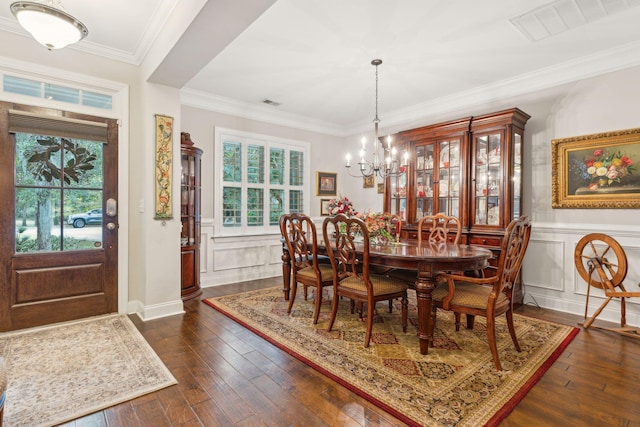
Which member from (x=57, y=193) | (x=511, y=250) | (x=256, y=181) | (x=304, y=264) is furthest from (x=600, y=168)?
(x=57, y=193)

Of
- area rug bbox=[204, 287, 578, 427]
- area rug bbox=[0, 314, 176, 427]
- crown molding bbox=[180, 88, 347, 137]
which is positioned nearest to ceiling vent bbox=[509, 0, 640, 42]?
area rug bbox=[204, 287, 578, 427]

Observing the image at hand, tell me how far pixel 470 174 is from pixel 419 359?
2462 millimetres

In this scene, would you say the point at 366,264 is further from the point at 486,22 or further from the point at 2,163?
the point at 2,163

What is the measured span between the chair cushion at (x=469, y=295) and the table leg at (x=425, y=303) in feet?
0.49

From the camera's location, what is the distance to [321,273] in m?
3.12

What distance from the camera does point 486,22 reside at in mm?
2717

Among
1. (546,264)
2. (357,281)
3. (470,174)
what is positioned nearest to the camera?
(357,281)

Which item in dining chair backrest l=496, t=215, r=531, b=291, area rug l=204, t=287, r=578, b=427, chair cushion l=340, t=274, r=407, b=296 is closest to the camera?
area rug l=204, t=287, r=578, b=427

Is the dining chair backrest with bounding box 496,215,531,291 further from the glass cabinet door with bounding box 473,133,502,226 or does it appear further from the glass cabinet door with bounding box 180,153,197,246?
the glass cabinet door with bounding box 180,153,197,246

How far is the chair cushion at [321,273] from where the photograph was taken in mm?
3098

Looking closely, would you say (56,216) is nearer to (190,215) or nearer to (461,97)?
(190,215)

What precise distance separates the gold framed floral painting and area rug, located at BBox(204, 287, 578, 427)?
1365mm

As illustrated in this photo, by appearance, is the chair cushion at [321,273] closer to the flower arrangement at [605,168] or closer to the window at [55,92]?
the window at [55,92]

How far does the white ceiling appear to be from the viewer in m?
2.51
